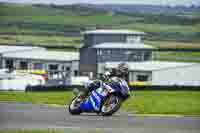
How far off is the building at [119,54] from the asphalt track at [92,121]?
461cm

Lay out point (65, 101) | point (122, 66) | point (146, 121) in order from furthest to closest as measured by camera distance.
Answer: point (65, 101) < point (122, 66) < point (146, 121)

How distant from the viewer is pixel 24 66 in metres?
20.8

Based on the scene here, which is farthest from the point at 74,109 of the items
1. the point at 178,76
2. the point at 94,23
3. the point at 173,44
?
the point at 178,76

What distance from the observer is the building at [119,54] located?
1988cm

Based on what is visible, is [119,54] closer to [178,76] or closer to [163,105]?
[163,105]

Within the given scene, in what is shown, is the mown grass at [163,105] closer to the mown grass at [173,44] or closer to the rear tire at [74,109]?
the rear tire at [74,109]

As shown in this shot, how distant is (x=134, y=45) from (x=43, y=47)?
2815 mm

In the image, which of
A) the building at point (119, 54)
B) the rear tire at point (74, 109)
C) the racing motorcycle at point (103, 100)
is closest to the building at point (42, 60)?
the building at point (119, 54)

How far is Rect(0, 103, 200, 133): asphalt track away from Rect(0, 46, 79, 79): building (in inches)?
253

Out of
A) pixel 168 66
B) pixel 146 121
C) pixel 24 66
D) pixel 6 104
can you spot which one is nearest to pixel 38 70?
pixel 24 66

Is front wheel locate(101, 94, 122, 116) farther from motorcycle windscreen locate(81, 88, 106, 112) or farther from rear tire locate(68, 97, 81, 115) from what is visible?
rear tire locate(68, 97, 81, 115)

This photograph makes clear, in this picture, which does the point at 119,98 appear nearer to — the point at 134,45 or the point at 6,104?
the point at 6,104

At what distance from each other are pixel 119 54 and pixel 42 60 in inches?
105

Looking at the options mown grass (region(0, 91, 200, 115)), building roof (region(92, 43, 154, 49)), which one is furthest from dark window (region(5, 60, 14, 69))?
mown grass (region(0, 91, 200, 115))
